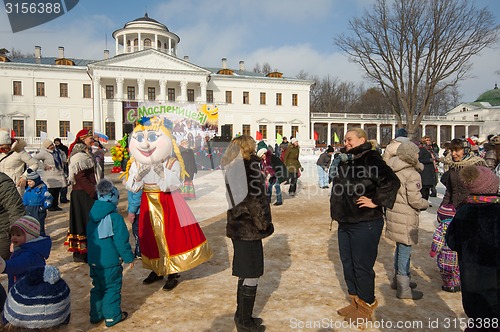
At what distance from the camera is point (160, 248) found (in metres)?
3.70

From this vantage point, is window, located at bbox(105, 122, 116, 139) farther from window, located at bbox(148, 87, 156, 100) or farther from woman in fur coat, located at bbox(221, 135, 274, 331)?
woman in fur coat, located at bbox(221, 135, 274, 331)

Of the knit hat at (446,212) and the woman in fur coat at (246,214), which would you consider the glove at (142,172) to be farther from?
the knit hat at (446,212)

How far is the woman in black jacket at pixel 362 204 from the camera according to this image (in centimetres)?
292

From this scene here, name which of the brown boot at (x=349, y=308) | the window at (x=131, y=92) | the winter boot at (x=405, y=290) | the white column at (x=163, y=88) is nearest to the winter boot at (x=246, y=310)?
the brown boot at (x=349, y=308)

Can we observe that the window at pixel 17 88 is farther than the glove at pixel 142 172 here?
Yes

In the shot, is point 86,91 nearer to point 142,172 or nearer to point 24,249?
point 142,172

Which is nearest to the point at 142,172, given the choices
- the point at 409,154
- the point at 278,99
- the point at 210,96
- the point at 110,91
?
the point at 409,154

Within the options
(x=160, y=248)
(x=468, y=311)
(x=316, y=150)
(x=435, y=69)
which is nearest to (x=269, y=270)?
(x=160, y=248)

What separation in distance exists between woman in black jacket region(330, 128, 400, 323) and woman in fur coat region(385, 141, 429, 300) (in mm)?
613

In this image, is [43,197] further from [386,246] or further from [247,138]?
[386,246]

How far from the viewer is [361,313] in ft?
10.0

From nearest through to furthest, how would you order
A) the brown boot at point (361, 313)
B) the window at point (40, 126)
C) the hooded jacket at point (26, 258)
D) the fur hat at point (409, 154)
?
the hooded jacket at point (26, 258) < the brown boot at point (361, 313) < the fur hat at point (409, 154) < the window at point (40, 126)

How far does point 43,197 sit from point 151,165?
9.13 feet

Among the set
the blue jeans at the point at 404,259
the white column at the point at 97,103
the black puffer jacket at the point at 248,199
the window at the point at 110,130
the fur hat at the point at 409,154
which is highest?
the white column at the point at 97,103
